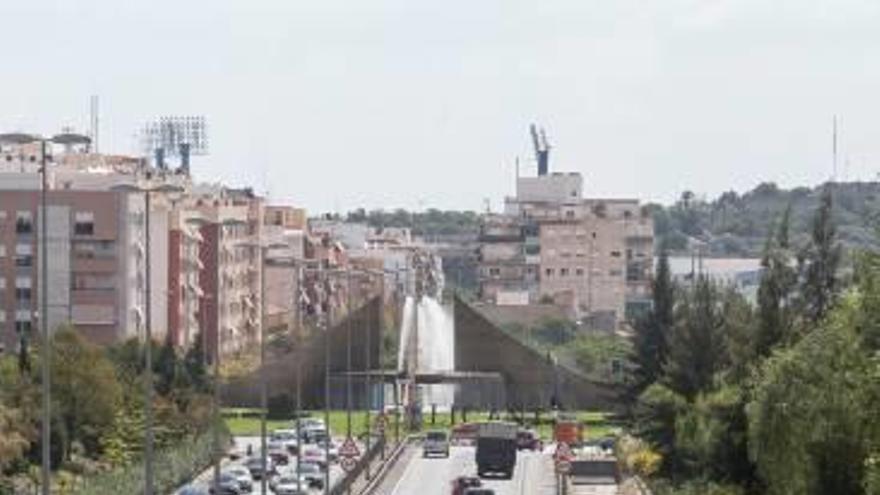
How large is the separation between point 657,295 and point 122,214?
4825 cm

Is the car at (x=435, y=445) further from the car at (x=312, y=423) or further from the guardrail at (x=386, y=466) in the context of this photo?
the car at (x=312, y=423)

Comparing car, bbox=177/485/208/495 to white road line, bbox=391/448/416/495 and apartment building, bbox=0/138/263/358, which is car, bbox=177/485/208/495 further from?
apartment building, bbox=0/138/263/358

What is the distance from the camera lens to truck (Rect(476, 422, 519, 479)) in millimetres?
87062

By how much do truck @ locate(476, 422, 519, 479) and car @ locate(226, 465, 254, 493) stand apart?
8.45 m

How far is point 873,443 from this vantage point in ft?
114

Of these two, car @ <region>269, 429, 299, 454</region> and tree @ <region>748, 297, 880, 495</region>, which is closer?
tree @ <region>748, 297, 880, 495</region>

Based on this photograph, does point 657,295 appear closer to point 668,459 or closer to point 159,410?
point 159,410

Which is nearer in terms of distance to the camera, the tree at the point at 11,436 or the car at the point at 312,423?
the tree at the point at 11,436

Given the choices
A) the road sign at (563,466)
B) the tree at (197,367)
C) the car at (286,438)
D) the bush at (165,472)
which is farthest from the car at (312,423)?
the road sign at (563,466)

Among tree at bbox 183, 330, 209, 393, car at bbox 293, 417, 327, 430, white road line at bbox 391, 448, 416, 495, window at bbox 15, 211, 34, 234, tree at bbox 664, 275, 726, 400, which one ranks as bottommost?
white road line at bbox 391, 448, 416, 495

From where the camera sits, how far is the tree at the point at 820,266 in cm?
5291

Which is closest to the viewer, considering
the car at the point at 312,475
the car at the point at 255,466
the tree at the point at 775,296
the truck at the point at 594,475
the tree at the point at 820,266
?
the tree at the point at 775,296

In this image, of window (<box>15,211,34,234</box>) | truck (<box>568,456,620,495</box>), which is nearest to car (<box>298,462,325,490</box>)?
truck (<box>568,456,620,495</box>)

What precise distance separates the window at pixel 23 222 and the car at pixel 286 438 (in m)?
25.8
